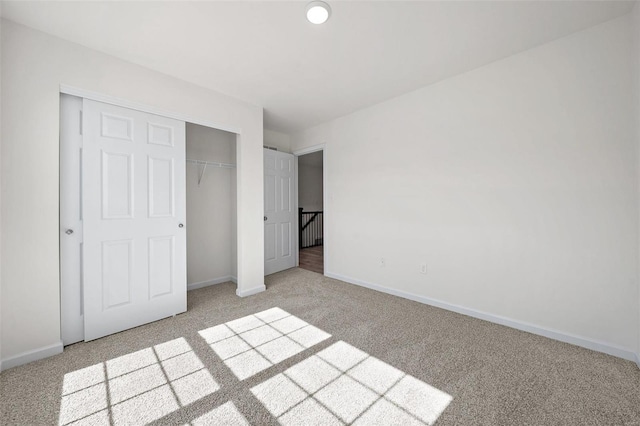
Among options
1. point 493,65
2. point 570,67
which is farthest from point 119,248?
point 570,67

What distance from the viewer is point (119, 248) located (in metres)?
2.37

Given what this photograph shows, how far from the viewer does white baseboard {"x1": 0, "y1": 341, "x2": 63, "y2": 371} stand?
1.82 meters

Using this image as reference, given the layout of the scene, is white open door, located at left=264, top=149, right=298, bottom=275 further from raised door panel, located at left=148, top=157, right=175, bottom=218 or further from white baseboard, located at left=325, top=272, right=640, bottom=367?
white baseboard, located at left=325, top=272, right=640, bottom=367

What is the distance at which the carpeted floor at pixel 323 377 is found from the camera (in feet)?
4.65

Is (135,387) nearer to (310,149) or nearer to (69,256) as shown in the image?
(69,256)

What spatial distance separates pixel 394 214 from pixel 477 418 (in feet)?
7.33

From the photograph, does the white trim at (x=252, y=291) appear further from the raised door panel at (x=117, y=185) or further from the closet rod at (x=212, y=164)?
the closet rod at (x=212, y=164)

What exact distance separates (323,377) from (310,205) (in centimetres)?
705

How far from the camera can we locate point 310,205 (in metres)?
8.63

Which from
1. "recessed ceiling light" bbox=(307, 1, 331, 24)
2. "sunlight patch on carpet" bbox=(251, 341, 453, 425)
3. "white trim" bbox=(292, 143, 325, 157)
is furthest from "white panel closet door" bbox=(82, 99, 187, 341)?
"white trim" bbox=(292, 143, 325, 157)

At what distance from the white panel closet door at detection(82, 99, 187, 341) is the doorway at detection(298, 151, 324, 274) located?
3566mm

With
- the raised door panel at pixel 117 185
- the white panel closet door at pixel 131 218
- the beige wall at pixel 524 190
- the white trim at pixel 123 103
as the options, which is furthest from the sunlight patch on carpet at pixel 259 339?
the white trim at pixel 123 103

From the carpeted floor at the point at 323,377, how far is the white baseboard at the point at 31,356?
0.06 metres

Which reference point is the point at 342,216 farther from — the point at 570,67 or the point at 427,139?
the point at 570,67
